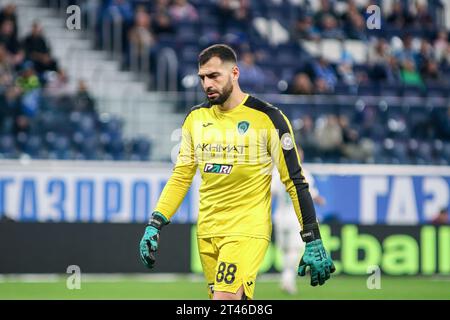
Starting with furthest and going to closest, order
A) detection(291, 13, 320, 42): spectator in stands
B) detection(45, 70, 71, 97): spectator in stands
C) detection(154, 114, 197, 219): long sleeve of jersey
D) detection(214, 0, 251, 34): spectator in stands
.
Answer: detection(291, 13, 320, 42): spectator in stands, detection(214, 0, 251, 34): spectator in stands, detection(45, 70, 71, 97): spectator in stands, detection(154, 114, 197, 219): long sleeve of jersey

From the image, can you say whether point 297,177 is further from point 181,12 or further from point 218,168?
point 181,12

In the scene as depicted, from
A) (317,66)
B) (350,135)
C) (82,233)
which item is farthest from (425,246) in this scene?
(82,233)

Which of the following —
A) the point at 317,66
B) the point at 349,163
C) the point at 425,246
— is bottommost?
the point at 425,246

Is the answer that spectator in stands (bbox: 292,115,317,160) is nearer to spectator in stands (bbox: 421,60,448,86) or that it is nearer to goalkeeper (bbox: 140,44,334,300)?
spectator in stands (bbox: 421,60,448,86)

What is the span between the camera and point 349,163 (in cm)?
1784

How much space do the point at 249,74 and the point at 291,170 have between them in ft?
38.3

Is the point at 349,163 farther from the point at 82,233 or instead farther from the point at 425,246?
the point at 82,233

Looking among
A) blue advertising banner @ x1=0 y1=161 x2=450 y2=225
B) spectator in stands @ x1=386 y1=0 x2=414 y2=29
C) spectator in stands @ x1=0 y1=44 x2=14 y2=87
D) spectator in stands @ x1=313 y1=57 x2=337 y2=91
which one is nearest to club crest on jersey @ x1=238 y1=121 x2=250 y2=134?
blue advertising banner @ x1=0 y1=161 x2=450 y2=225

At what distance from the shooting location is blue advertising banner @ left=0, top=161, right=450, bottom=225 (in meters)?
16.7

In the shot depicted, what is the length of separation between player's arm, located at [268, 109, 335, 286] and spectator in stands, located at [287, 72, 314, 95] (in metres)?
11.0

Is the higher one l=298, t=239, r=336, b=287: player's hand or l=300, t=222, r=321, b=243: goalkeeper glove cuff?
l=300, t=222, r=321, b=243: goalkeeper glove cuff

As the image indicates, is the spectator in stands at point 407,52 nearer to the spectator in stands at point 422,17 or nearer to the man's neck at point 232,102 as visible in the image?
the spectator in stands at point 422,17

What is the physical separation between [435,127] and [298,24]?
4059 mm

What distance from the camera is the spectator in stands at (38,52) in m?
18.2
